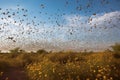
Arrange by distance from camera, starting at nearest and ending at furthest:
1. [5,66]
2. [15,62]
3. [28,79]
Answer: [28,79]
[5,66]
[15,62]

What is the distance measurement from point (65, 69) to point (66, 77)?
859 millimetres

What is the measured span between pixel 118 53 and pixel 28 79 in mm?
14211

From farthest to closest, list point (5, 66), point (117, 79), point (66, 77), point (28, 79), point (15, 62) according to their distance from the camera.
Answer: point (15, 62)
point (5, 66)
point (28, 79)
point (117, 79)
point (66, 77)

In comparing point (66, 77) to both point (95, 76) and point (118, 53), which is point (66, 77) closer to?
point (95, 76)

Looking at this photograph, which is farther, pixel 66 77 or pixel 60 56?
pixel 60 56

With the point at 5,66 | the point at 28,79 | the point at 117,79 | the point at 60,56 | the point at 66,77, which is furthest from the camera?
the point at 60,56

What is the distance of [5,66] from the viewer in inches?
859

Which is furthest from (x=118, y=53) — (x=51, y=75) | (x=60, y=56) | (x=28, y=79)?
(x=51, y=75)

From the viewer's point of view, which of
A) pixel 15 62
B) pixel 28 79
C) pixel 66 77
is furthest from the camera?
pixel 15 62

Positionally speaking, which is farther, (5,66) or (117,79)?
(5,66)

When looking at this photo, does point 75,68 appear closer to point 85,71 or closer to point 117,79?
point 85,71

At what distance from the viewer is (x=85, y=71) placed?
43.5 ft

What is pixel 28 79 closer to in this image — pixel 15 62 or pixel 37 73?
pixel 37 73

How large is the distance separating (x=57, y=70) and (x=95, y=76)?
5.56 feet
